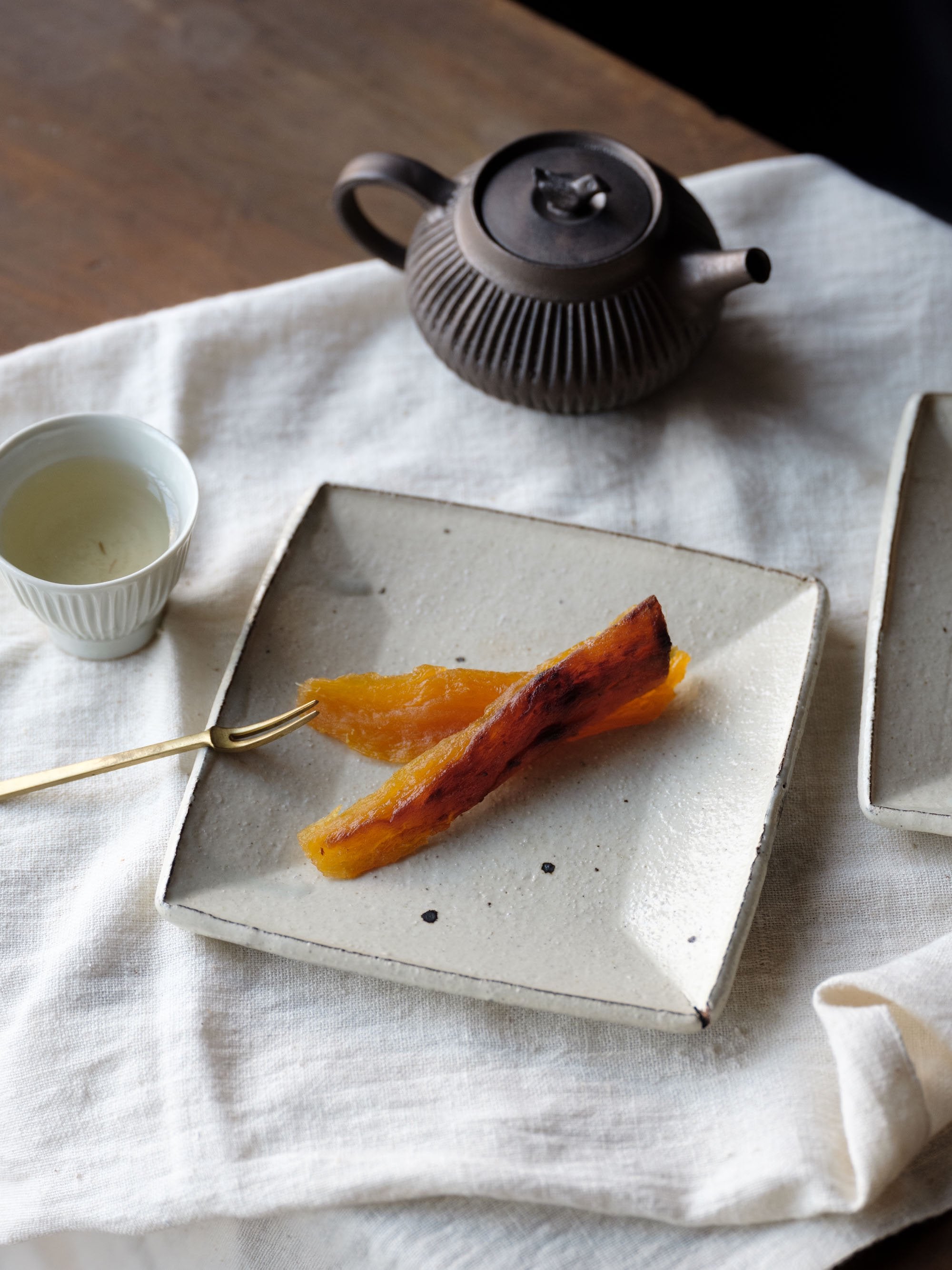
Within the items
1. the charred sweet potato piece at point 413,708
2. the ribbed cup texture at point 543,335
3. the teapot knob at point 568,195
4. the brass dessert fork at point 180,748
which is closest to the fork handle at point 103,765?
the brass dessert fork at point 180,748

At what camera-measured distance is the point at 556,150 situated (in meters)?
1.21

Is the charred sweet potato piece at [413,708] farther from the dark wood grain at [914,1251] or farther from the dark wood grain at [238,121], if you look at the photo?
the dark wood grain at [238,121]

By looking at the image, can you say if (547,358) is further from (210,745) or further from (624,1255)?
(624,1255)

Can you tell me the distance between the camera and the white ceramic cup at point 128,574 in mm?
1037

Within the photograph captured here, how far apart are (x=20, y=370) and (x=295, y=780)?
585mm

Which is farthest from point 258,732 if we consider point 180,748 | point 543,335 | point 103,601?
point 543,335

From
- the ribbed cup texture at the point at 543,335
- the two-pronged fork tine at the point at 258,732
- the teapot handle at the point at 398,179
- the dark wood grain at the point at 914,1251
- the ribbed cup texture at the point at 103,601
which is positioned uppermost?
the teapot handle at the point at 398,179

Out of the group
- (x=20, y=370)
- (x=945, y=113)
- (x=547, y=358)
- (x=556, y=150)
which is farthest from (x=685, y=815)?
(x=945, y=113)

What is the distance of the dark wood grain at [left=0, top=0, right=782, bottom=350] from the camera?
4.66ft

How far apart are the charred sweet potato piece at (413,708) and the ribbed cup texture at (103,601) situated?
156mm

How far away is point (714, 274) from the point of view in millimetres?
1147

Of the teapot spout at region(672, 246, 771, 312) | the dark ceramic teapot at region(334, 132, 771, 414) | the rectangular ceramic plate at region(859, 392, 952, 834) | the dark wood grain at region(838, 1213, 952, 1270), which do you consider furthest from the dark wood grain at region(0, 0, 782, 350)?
the dark wood grain at region(838, 1213, 952, 1270)

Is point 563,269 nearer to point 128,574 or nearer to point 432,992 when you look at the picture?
point 128,574

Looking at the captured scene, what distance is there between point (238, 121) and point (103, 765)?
0.89 m
